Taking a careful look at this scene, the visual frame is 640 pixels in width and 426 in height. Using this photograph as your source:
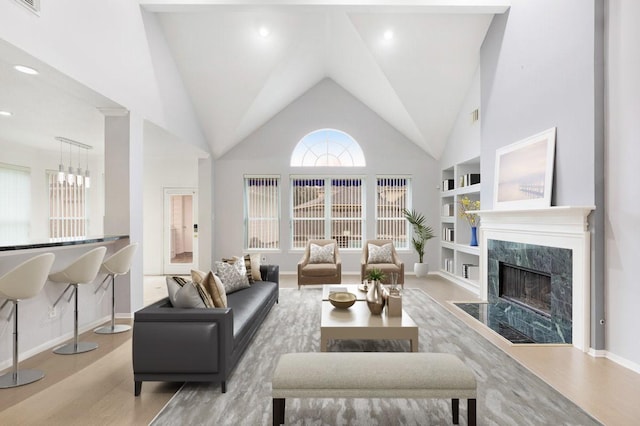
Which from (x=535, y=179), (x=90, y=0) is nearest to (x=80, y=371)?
(x=90, y=0)

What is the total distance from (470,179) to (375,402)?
4851 millimetres

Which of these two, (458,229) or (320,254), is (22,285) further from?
(458,229)

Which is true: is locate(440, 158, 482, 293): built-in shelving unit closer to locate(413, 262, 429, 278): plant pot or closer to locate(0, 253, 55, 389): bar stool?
locate(413, 262, 429, 278): plant pot

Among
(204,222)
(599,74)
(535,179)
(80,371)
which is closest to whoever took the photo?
(80,371)

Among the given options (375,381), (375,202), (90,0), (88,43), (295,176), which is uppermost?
(90,0)

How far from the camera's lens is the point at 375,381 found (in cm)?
203

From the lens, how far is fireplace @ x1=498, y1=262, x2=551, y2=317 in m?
4.11

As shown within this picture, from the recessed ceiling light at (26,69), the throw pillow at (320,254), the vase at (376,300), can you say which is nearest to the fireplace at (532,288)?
the vase at (376,300)

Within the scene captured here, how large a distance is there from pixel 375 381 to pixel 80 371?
8.03ft

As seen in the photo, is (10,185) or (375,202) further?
(375,202)

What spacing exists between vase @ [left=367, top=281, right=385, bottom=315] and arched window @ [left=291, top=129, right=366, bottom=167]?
15.5ft

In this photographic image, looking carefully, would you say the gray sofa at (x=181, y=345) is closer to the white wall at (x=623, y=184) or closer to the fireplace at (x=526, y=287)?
the white wall at (x=623, y=184)

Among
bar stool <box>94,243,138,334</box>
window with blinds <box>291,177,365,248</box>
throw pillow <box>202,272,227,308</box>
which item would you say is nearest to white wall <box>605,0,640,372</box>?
throw pillow <box>202,272,227,308</box>

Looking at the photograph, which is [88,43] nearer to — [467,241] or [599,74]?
[599,74]
